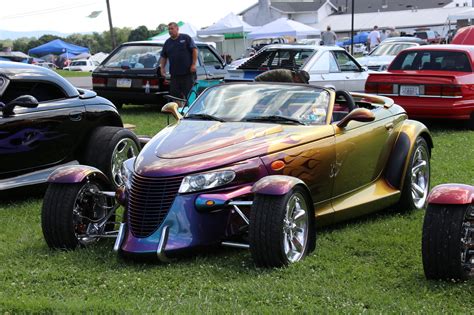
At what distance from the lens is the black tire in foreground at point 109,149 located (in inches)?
309

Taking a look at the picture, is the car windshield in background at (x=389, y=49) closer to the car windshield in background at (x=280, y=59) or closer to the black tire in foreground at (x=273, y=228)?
the car windshield in background at (x=280, y=59)

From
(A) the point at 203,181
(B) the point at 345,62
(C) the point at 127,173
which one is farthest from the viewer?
(B) the point at 345,62

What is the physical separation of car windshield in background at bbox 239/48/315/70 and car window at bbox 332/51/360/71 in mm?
813

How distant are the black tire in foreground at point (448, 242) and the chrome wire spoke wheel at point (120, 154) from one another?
417 cm

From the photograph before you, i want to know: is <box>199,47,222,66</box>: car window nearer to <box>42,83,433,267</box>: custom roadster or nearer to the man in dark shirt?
the man in dark shirt

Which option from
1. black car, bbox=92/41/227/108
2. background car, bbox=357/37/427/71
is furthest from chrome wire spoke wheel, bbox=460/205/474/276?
background car, bbox=357/37/427/71

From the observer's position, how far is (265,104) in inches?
243

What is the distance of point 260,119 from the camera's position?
19.6 ft

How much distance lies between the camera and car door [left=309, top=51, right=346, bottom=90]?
545 inches

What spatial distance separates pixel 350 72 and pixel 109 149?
319 inches

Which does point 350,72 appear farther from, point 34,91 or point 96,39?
point 96,39

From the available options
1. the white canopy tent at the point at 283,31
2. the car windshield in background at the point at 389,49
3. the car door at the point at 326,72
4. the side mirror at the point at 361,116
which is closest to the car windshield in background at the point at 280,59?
the car door at the point at 326,72

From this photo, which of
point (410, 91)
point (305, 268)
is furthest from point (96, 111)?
point (410, 91)

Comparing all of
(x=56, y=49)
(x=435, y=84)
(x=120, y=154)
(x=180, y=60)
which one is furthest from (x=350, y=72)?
(x=56, y=49)
